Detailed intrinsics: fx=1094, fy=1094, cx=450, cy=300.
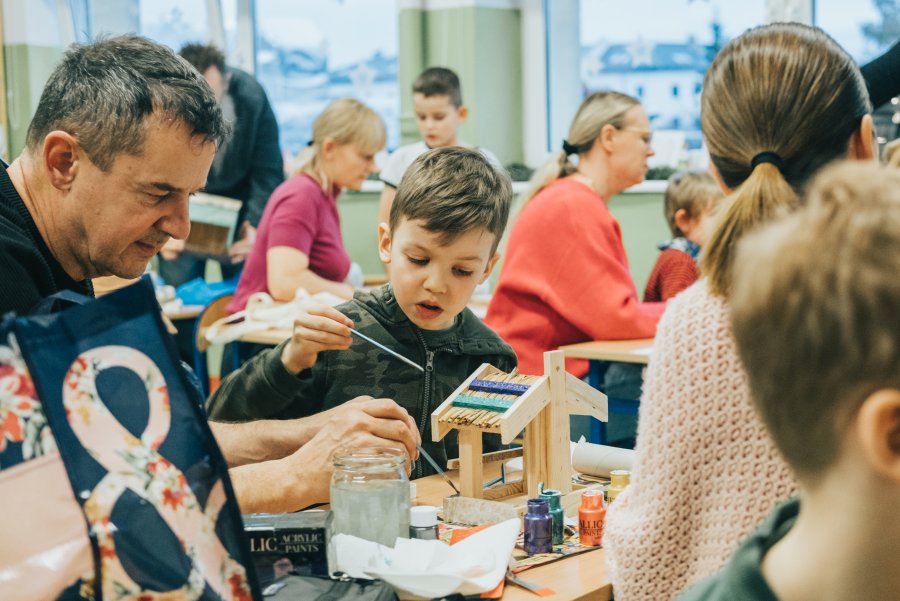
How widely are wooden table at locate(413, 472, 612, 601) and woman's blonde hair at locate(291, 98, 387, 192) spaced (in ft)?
10.3

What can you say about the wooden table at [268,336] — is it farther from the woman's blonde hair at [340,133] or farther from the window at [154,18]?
the window at [154,18]

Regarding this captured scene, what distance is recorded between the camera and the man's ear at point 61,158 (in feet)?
5.89

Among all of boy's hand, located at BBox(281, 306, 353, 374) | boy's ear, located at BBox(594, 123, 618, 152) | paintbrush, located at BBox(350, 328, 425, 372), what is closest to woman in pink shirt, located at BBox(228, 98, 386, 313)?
boy's ear, located at BBox(594, 123, 618, 152)

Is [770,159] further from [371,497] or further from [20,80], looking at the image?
[20,80]

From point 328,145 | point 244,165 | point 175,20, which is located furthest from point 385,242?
point 175,20

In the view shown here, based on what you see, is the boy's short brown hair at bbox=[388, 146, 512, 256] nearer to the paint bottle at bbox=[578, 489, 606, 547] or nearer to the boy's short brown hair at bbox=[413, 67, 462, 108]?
the paint bottle at bbox=[578, 489, 606, 547]

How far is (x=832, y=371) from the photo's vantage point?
0.87m

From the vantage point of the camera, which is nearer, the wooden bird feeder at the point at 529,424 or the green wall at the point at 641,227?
the wooden bird feeder at the point at 529,424

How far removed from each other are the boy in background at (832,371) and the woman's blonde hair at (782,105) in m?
0.57

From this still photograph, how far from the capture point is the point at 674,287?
433 cm

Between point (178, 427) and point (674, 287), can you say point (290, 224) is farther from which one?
point (178, 427)

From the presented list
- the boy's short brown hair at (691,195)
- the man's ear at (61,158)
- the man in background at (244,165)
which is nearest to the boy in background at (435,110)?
the man in background at (244,165)

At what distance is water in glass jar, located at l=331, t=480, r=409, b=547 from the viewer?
64.8 inches

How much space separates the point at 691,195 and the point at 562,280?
1321mm
